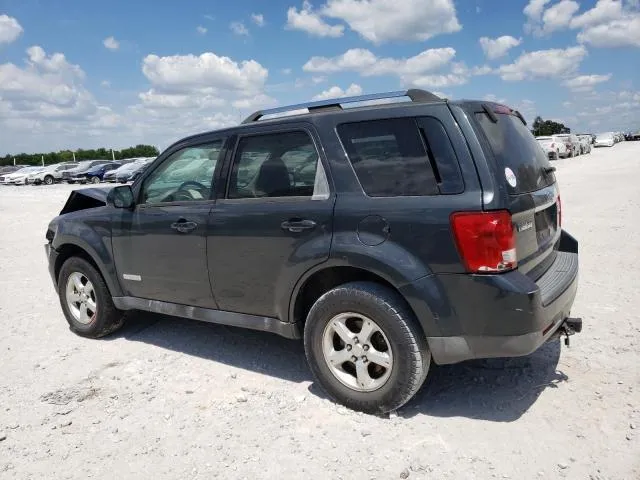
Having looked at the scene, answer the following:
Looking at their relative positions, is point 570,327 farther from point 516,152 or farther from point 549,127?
point 549,127

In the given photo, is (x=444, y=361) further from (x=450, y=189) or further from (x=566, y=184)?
(x=566, y=184)

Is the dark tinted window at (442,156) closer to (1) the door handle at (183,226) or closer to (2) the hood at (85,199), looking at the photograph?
(1) the door handle at (183,226)

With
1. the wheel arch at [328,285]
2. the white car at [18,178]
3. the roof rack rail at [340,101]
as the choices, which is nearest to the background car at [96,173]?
the white car at [18,178]

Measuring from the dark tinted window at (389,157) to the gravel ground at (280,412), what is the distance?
143 cm

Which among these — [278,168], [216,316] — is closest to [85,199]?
[216,316]

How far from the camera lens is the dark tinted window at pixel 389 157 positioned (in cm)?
315

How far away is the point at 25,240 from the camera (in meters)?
11.5

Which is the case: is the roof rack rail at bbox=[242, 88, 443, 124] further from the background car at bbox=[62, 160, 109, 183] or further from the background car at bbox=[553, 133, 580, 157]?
the background car at bbox=[62, 160, 109, 183]

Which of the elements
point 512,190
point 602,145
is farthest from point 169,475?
point 602,145

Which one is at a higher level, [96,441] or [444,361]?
[444,361]

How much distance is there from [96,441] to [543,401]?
110 inches

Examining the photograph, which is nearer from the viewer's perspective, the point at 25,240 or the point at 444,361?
the point at 444,361

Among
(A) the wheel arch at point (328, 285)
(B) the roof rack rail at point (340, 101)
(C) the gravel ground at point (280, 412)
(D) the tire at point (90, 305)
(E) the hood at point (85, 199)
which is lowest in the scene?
(C) the gravel ground at point (280, 412)

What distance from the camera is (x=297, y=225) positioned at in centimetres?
349
